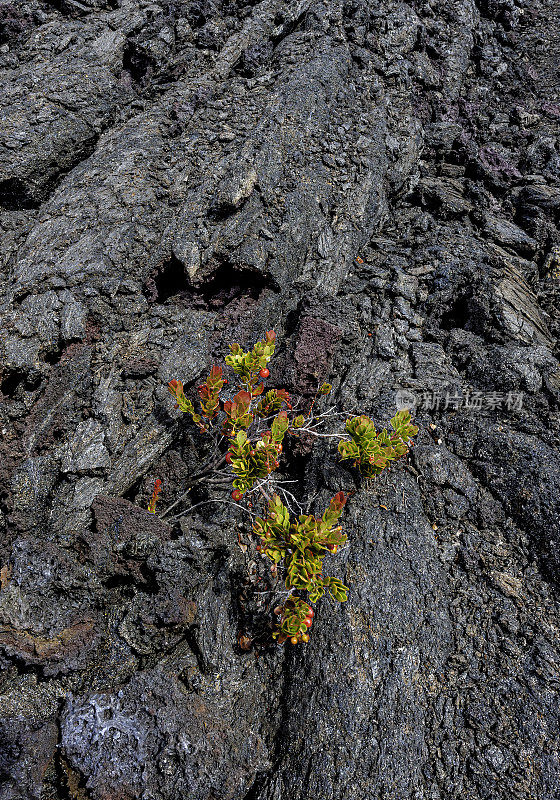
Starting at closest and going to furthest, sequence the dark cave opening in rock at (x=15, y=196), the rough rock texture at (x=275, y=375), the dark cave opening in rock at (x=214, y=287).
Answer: the rough rock texture at (x=275, y=375)
the dark cave opening in rock at (x=214, y=287)
the dark cave opening in rock at (x=15, y=196)

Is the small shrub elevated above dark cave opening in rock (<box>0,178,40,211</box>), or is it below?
below

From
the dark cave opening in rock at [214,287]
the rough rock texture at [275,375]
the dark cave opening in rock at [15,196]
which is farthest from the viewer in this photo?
the dark cave opening in rock at [15,196]

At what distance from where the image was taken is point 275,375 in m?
4.23

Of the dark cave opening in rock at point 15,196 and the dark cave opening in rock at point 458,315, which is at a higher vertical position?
the dark cave opening in rock at point 458,315

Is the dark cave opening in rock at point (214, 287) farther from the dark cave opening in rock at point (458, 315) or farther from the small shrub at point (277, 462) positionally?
the dark cave opening in rock at point (458, 315)

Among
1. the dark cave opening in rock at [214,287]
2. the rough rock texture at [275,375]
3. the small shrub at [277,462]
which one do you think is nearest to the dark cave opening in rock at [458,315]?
the rough rock texture at [275,375]

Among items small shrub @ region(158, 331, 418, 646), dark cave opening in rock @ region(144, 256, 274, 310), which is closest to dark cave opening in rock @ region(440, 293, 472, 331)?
small shrub @ region(158, 331, 418, 646)

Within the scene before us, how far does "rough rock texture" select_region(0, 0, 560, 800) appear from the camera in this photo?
289 centimetres

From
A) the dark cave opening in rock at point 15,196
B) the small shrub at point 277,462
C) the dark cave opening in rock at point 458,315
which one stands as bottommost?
the small shrub at point 277,462

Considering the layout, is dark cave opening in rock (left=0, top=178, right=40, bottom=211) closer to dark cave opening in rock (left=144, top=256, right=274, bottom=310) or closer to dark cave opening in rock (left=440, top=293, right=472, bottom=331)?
dark cave opening in rock (left=144, top=256, right=274, bottom=310)

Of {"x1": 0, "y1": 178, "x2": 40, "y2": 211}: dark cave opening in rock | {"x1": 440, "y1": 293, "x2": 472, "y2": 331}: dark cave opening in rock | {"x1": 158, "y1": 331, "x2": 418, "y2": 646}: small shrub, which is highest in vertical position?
{"x1": 440, "y1": 293, "x2": 472, "y2": 331}: dark cave opening in rock

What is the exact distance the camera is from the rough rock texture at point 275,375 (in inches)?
114

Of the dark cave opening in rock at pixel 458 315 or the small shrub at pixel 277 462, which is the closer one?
the small shrub at pixel 277 462

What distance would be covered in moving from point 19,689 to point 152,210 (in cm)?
425
